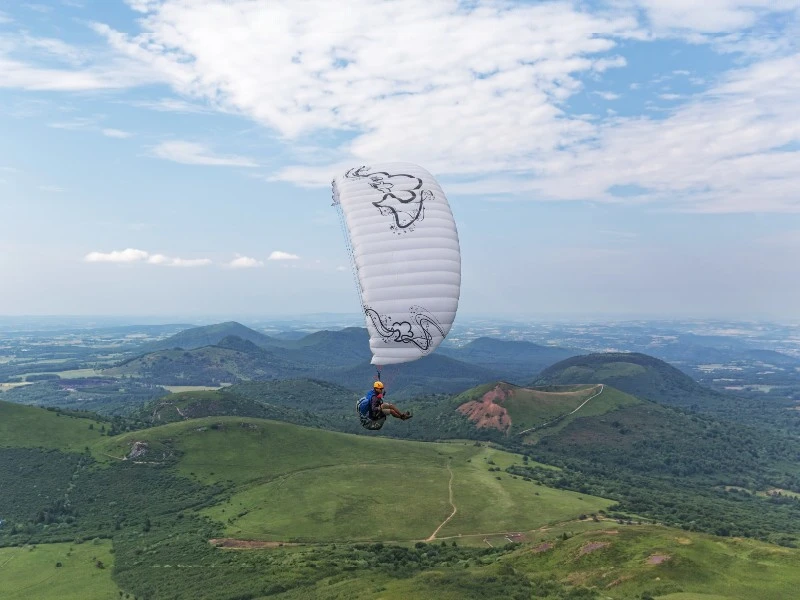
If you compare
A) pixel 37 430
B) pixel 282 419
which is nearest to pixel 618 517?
pixel 282 419

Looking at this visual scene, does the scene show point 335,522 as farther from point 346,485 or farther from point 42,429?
point 42,429

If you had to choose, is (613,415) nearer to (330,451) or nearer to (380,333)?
(330,451)

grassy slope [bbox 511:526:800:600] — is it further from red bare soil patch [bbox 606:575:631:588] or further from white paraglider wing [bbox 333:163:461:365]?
white paraglider wing [bbox 333:163:461:365]

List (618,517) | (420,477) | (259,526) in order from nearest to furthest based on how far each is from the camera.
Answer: (259,526)
(618,517)
(420,477)

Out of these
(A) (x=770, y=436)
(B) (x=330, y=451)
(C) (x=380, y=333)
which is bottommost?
(A) (x=770, y=436)

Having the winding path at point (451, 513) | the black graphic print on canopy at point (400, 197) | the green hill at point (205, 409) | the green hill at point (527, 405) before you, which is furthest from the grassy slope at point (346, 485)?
the black graphic print on canopy at point (400, 197)

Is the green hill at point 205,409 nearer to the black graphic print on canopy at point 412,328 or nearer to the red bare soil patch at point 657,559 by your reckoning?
the red bare soil patch at point 657,559
